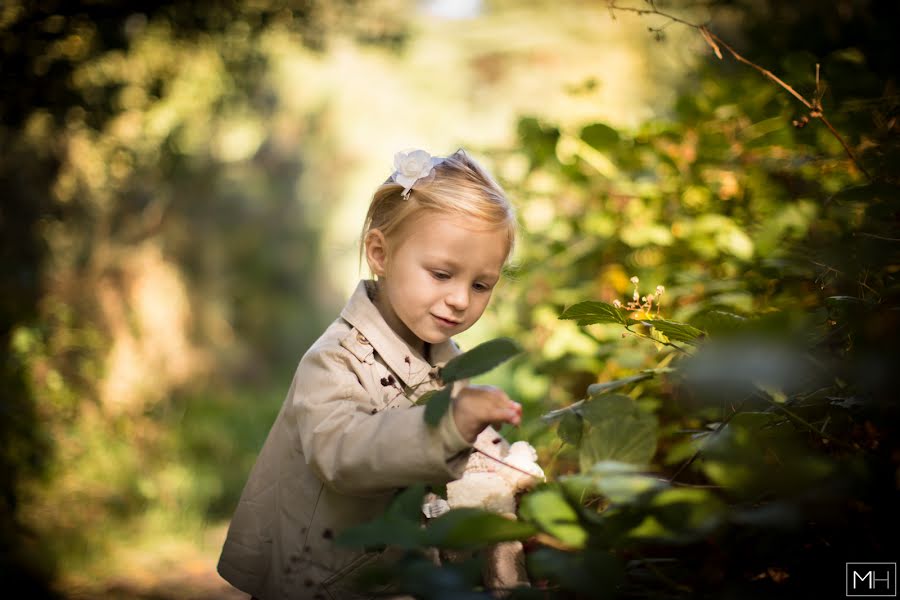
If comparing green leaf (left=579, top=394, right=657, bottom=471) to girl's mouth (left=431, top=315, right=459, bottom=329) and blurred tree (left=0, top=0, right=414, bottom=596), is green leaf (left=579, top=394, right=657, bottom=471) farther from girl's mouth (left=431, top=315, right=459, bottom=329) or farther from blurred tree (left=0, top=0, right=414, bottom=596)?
blurred tree (left=0, top=0, right=414, bottom=596)

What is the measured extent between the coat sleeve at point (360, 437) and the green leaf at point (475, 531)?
8.8 inches

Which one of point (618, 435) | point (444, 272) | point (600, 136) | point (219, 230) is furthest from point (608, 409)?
point (219, 230)

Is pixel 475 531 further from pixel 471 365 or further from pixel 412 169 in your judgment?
pixel 412 169

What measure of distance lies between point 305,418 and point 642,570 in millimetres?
605

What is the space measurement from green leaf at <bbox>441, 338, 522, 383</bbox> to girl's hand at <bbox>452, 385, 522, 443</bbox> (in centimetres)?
4

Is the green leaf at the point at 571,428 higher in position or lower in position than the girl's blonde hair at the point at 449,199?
lower

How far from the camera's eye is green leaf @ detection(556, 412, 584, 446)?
1138 mm

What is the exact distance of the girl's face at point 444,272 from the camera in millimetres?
1441

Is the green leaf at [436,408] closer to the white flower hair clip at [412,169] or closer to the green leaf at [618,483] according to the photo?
the green leaf at [618,483]

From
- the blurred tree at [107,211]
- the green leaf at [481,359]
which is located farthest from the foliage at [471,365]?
the blurred tree at [107,211]

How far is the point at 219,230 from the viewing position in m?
7.07

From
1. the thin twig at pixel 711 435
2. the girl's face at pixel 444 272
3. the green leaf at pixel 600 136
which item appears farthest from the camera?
the green leaf at pixel 600 136

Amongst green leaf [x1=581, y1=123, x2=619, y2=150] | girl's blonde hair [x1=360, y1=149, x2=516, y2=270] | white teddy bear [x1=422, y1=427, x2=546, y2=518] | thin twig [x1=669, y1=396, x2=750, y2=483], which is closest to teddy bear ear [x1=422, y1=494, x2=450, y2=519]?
white teddy bear [x1=422, y1=427, x2=546, y2=518]

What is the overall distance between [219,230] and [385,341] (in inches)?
237
